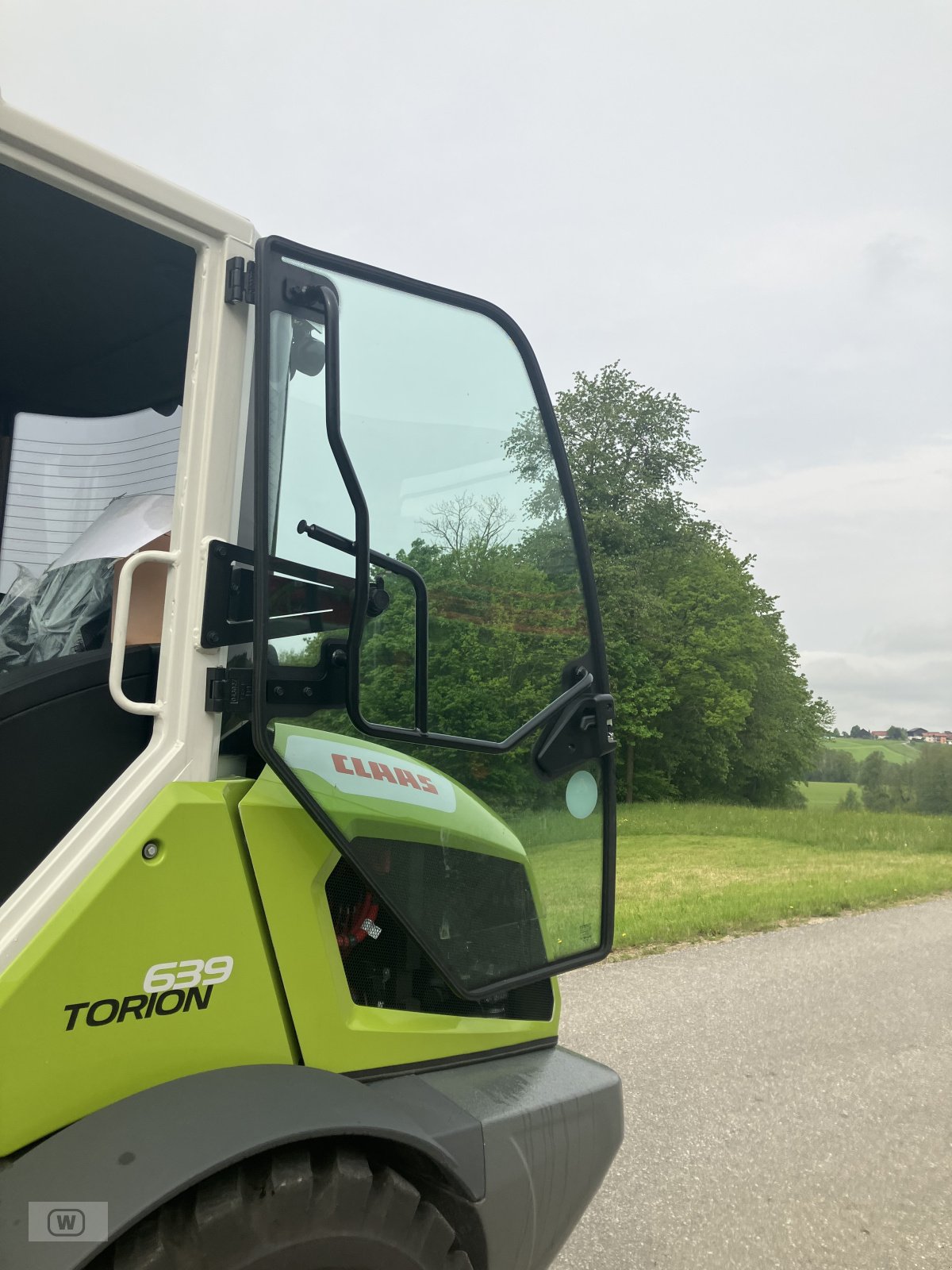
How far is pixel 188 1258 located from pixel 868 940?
637 cm

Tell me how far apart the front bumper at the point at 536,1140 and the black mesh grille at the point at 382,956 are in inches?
5.9

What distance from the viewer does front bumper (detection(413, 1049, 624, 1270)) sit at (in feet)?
6.12

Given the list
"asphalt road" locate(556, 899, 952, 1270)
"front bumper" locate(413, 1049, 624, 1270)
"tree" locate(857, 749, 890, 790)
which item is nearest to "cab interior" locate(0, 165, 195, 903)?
"front bumper" locate(413, 1049, 624, 1270)

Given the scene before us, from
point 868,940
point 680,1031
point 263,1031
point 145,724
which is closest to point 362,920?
point 263,1031

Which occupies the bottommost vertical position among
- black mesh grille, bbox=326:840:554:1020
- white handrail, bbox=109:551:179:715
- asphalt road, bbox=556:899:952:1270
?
asphalt road, bbox=556:899:952:1270

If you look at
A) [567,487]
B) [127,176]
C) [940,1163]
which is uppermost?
[127,176]

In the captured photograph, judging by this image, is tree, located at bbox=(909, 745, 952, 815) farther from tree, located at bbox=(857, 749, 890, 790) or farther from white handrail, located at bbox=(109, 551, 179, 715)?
white handrail, located at bbox=(109, 551, 179, 715)

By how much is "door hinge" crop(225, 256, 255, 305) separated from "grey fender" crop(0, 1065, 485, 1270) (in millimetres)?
1342

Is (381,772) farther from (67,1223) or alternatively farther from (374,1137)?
(67,1223)

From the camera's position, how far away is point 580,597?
7.30 feet

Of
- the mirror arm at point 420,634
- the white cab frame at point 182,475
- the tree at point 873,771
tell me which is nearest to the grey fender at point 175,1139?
the white cab frame at point 182,475

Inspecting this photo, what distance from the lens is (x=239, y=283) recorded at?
5.72 feet

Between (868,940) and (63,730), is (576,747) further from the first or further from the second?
(868,940)

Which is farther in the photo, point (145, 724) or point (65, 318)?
point (65, 318)
